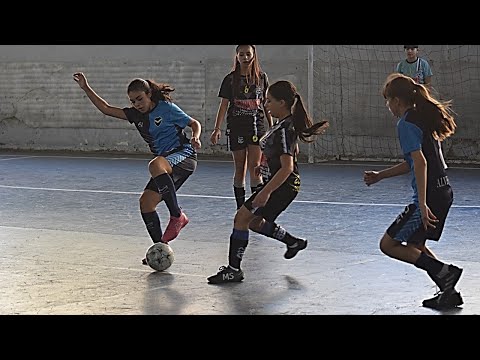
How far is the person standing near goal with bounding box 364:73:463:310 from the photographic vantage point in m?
4.93

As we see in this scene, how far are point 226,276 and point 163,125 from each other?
163cm

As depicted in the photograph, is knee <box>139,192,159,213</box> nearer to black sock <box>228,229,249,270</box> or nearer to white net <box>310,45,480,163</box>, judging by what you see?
black sock <box>228,229,249,270</box>

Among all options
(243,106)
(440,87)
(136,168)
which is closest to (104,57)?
(136,168)

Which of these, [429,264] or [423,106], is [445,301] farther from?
[423,106]

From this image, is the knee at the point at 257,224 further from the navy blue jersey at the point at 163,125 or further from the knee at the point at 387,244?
the knee at the point at 387,244

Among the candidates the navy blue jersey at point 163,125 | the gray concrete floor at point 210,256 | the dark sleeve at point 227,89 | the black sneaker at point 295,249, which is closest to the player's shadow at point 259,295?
the gray concrete floor at point 210,256

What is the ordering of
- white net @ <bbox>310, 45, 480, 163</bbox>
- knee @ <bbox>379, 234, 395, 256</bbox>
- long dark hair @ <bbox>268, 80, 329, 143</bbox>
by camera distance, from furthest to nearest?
white net @ <bbox>310, 45, 480, 163</bbox> < long dark hair @ <bbox>268, 80, 329, 143</bbox> < knee @ <bbox>379, 234, 395, 256</bbox>

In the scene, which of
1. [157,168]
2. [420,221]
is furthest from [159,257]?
[420,221]

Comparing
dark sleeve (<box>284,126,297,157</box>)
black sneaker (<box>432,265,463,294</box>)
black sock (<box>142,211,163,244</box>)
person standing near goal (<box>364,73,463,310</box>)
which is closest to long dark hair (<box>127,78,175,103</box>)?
black sock (<box>142,211,163,244</box>)

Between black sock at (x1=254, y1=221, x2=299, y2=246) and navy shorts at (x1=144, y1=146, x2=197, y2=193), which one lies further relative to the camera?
navy shorts at (x1=144, y1=146, x2=197, y2=193)

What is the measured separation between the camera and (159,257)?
6184 millimetres
